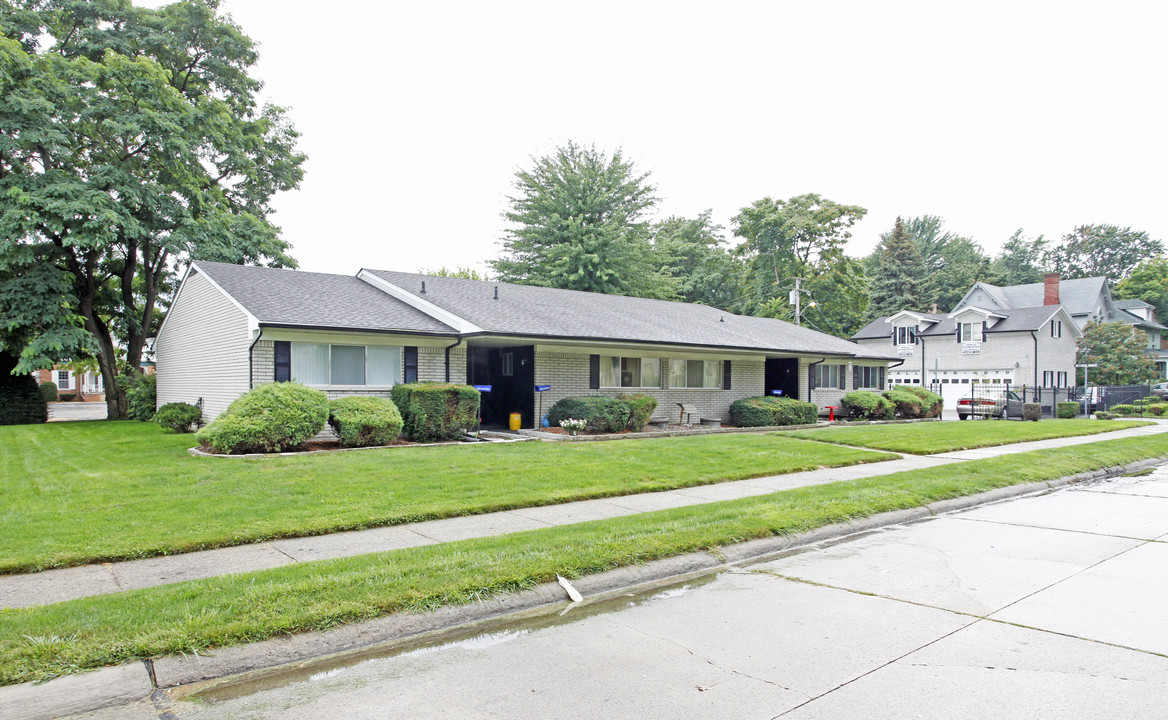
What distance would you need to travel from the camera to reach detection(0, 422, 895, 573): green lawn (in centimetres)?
692

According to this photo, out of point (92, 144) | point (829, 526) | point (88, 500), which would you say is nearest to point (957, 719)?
point (829, 526)

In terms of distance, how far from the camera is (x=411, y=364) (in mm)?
17984

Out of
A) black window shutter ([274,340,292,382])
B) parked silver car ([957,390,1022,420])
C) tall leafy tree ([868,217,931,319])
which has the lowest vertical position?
parked silver car ([957,390,1022,420])

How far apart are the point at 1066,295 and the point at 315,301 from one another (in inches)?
2210

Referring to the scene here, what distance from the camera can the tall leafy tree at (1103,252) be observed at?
77125 millimetres

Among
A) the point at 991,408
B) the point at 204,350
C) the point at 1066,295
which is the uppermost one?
the point at 1066,295

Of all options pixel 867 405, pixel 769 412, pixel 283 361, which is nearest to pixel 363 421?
pixel 283 361

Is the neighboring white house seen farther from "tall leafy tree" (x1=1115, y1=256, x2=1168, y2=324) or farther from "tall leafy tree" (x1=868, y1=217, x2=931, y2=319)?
"tall leafy tree" (x1=1115, y1=256, x2=1168, y2=324)

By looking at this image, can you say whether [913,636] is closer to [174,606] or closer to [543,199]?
[174,606]

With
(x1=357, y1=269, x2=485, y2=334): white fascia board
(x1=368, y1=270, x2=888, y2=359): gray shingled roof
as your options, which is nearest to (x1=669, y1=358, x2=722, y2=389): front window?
(x1=368, y1=270, x2=888, y2=359): gray shingled roof

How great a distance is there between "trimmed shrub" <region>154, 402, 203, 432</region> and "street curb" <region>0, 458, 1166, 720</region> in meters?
16.4

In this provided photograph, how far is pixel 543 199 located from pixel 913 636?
116 feet

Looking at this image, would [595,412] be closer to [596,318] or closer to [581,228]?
[596,318]

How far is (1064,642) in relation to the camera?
442 centimetres
